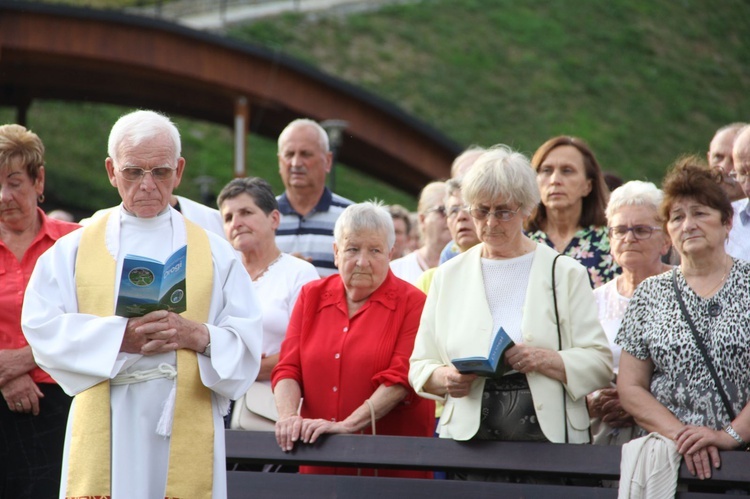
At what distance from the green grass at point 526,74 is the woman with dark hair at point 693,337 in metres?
20.4

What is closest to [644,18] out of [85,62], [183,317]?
[85,62]

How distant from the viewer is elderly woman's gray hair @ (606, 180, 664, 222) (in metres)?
5.36

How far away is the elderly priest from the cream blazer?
92cm

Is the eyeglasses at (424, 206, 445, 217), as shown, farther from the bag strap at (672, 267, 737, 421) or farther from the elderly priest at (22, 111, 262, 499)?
the elderly priest at (22, 111, 262, 499)

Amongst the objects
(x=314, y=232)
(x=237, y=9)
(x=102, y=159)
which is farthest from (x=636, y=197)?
(x=237, y=9)

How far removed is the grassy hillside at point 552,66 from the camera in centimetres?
3003

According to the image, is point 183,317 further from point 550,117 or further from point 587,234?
point 550,117

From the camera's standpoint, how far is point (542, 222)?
20.3 ft

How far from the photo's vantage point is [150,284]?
394cm

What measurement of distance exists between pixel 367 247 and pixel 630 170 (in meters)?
24.7

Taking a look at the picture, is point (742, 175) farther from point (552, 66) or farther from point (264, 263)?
point (552, 66)

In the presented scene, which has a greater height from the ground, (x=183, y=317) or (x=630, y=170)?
(x=630, y=170)

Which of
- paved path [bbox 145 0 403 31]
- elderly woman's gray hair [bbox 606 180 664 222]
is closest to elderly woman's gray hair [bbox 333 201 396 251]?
elderly woman's gray hair [bbox 606 180 664 222]

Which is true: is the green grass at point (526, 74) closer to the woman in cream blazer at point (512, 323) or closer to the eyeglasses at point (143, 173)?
the woman in cream blazer at point (512, 323)
